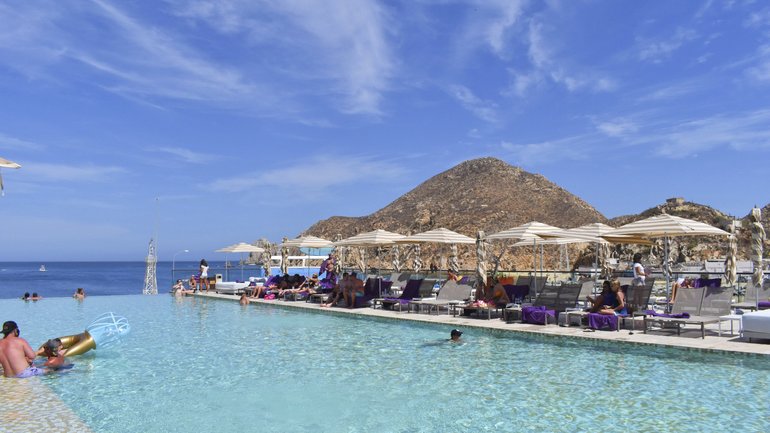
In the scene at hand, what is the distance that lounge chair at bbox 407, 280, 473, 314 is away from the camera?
13406 mm

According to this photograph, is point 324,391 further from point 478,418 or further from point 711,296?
point 711,296

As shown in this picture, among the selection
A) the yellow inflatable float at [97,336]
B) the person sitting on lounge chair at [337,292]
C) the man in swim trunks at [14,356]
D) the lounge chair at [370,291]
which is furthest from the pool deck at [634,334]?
the man in swim trunks at [14,356]

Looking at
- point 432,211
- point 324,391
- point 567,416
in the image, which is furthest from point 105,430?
point 432,211

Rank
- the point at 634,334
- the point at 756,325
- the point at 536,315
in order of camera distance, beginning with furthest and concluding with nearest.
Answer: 1. the point at 536,315
2. the point at 634,334
3. the point at 756,325

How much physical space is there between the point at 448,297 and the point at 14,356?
9005mm

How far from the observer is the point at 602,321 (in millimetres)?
10289

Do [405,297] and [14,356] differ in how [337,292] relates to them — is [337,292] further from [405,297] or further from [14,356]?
[14,356]

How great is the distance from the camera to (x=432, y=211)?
6406 cm

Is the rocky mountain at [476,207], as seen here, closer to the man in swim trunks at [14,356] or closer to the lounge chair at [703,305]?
the lounge chair at [703,305]

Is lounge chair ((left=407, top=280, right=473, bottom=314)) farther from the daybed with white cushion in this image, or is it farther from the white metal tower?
the white metal tower

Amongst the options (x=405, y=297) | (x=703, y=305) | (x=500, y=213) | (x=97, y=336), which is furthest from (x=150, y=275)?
(x=500, y=213)

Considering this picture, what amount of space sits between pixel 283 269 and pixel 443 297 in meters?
12.6

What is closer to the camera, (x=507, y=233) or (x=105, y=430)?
(x=105, y=430)

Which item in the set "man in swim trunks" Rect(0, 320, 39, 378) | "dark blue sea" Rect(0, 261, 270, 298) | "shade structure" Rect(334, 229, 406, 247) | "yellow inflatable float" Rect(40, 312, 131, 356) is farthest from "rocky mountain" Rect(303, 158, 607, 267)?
"man in swim trunks" Rect(0, 320, 39, 378)
